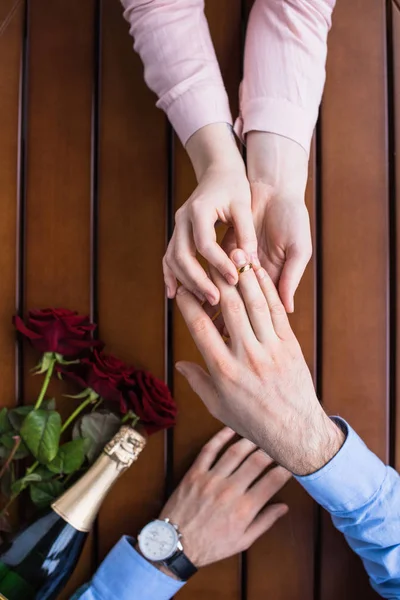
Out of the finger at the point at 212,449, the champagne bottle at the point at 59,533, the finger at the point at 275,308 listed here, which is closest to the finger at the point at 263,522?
the finger at the point at 212,449

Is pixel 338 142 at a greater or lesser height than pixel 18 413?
greater

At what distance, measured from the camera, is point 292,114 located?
70 cm

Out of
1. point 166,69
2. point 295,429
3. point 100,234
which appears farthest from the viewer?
point 100,234

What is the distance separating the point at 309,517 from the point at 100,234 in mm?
516

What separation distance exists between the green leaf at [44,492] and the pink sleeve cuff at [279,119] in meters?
0.55

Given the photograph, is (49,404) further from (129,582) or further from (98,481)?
(129,582)

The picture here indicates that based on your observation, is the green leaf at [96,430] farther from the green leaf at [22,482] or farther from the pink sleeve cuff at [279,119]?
the pink sleeve cuff at [279,119]

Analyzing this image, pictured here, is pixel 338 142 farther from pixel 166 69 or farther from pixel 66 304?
pixel 66 304

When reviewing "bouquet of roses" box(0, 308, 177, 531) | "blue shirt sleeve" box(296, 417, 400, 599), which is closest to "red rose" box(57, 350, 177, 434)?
"bouquet of roses" box(0, 308, 177, 531)

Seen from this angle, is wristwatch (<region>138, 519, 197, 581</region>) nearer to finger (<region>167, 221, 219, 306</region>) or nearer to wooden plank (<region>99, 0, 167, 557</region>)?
wooden plank (<region>99, 0, 167, 557</region>)

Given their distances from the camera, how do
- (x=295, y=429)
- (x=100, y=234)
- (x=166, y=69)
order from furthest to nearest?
(x=100, y=234)
(x=166, y=69)
(x=295, y=429)

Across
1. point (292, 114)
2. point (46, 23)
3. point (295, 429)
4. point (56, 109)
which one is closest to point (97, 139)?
point (56, 109)

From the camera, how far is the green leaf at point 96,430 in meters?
0.78

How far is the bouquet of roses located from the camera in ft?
2.46
